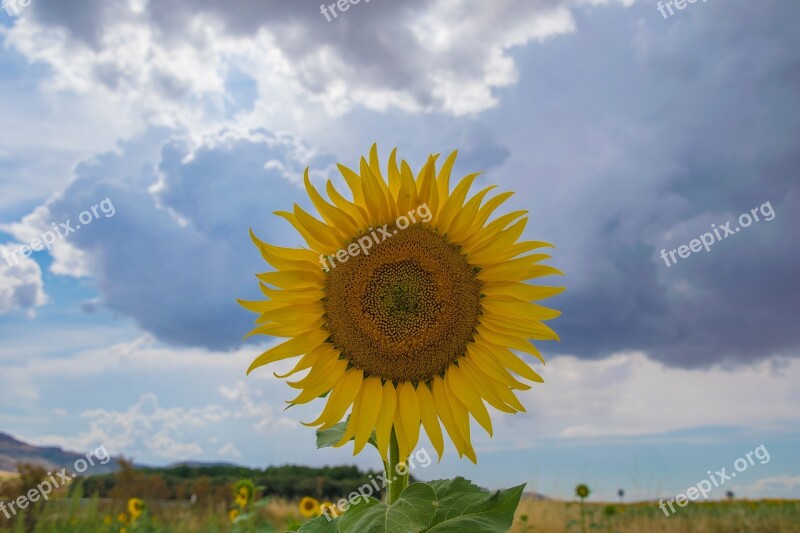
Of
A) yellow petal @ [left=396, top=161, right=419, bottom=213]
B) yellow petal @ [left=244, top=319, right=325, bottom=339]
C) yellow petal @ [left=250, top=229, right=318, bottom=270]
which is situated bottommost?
yellow petal @ [left=244, top=319, right=325, bottom=339]

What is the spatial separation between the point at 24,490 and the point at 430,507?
10898 mm

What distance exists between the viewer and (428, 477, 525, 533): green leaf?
10.6 feet

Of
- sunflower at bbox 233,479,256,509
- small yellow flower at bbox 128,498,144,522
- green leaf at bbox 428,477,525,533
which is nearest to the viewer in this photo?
green leaf at bbox 428,477,525,533

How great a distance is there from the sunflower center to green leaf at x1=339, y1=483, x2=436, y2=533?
0.75 metres

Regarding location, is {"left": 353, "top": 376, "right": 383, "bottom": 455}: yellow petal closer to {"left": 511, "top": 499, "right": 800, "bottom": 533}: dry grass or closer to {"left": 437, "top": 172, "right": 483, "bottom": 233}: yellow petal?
{"left": 437, "top": 172, "right": 483, "bottom": 233}: yellow petal

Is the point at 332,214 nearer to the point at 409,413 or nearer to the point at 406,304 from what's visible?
the point at 406,304

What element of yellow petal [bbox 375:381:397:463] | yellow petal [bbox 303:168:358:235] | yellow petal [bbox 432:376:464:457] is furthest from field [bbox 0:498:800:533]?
yellow petal [bbox 303:168:358:235]

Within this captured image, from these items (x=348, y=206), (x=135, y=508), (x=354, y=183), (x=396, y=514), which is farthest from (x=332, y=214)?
(x=135, y=508)

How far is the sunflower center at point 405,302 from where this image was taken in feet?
12.3

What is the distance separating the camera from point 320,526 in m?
3.51

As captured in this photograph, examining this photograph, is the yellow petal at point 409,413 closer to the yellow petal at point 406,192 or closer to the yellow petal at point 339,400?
the yellow petal at point 339,400

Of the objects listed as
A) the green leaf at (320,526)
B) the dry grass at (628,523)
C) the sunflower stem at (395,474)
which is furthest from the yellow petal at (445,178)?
the dry grass at (628,523)

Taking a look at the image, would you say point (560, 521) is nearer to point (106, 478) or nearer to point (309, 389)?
point (309, 389)

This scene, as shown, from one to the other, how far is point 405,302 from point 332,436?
2.89 ft
